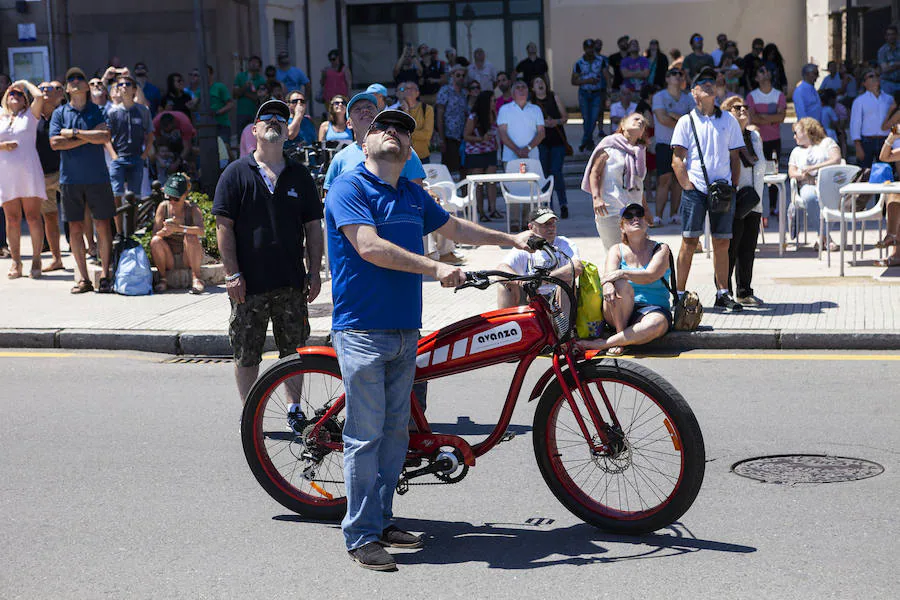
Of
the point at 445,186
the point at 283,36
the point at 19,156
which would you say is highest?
the point at 283,36

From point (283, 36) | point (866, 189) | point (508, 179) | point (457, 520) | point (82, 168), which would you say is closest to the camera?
point (457, 520)

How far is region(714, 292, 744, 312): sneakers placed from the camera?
10875mm

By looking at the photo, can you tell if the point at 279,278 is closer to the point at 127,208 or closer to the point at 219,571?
the point at 219,571

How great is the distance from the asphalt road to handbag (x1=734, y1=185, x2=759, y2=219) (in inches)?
104

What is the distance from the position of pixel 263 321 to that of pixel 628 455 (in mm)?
2483

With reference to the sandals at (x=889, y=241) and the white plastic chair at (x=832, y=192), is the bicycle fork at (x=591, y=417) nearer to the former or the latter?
the sandals at (x=889, y=241)

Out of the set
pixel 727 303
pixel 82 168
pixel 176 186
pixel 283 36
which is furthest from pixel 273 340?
pixel 283 36

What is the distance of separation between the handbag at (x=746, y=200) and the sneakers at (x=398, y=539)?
246 inches

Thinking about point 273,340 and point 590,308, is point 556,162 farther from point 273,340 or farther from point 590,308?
point 590,308

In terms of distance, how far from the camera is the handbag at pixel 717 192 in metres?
10.7

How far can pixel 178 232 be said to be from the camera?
12.5 metres

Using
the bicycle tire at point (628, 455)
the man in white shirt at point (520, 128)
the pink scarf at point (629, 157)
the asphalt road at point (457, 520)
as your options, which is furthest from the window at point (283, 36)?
the bicycle tire at point (628, 455)

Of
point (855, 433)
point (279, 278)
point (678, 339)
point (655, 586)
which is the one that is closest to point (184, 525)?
point (279, 278)

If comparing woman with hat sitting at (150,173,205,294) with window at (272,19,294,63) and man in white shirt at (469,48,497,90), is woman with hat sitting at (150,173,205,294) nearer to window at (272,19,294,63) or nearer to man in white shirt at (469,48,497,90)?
man in white shirt at (469,48,497,90)
